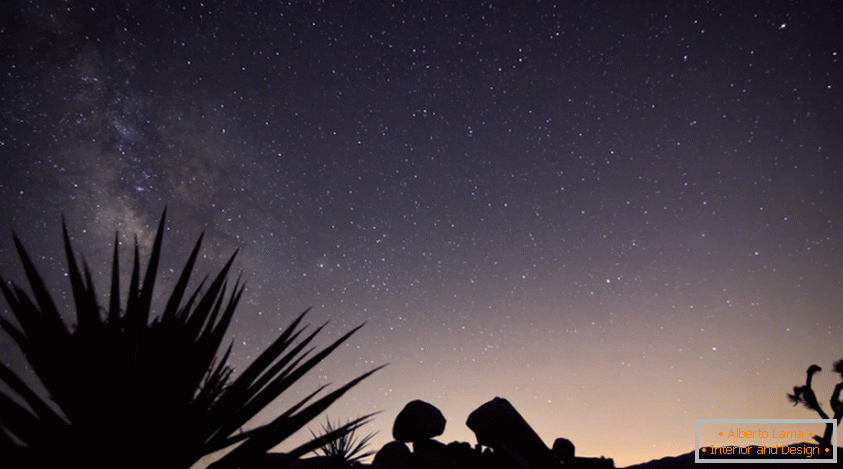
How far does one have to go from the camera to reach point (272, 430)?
149 cm

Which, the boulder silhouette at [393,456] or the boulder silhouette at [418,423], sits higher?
the boulder silhouette at [418,423]

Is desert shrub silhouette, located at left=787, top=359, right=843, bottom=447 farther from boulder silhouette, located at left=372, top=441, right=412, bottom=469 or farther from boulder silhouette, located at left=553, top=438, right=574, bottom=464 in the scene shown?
boulder silhouette, located at left=372, top=441, right=412, bottom=469

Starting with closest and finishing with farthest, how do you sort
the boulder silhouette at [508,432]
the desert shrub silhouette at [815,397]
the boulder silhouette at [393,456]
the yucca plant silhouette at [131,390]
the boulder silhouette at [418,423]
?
1. the yucca plant silhouette at [131,390]
2. the boulder silhouette at [393,456]
3. the boulder silhouette at [508,432]
4. the boulder silhouette at [418,423]
5. the desert shrub silhouette at [815,397]

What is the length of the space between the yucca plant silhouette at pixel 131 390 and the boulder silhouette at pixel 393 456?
815 cm

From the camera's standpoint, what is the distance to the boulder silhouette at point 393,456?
29.2 feet

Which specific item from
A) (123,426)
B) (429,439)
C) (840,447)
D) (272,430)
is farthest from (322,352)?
(840,447)

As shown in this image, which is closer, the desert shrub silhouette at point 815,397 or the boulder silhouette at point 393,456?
the boulder silhouette at point 393,456

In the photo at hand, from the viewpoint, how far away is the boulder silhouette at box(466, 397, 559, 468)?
945 cm

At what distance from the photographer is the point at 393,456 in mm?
9211

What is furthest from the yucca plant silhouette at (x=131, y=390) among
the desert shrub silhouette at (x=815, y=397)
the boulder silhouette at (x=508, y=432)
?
the desert shrub silhouette at (x=815, y=397)

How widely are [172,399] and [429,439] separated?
9.54 m

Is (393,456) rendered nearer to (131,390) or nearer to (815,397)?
(131,390)

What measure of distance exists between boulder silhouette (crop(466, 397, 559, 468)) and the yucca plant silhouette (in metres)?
8.69

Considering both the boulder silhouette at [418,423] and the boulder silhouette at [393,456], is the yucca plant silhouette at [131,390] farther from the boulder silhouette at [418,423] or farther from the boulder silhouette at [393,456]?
the boulder silhouette at [418,423]
